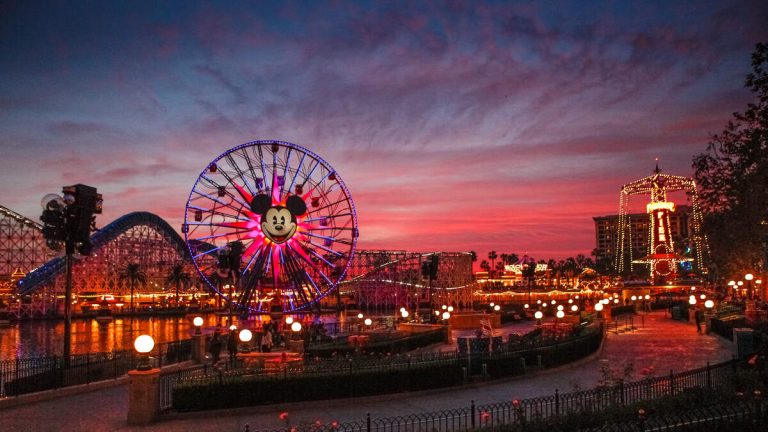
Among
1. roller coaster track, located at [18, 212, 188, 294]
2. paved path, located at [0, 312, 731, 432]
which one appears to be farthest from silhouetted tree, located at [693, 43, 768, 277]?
roller coaster track, located at [18, 212, 188, 294]

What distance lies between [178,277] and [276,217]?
63.4 metres

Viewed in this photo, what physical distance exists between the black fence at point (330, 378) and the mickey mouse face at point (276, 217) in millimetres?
31424

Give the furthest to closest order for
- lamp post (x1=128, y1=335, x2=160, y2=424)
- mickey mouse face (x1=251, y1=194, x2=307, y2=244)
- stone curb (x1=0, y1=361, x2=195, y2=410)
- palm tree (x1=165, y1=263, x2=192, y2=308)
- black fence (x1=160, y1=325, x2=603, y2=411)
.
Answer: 1. palm tree (x1=165, y1=263, x2=192, y2=308)
2. mickey mouse face (x1=251, y1=194, x2=307, y2=244)
3. stone curb (x1=0, y1=361, x2=195, y2=410)
4. black fence (x1=160, y1=325, x2=603, y2=411)
5. lamp post (x1=128, y1=335, x2=160, y2=424)

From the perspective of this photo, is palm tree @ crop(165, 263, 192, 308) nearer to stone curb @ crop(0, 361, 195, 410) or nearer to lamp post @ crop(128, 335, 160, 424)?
stone curb @ crop(0, 361, 195, 410)

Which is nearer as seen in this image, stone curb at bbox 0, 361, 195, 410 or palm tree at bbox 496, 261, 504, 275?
stone curb at bbox 0, 361, 195, 410

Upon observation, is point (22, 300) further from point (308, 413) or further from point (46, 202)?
point (308, 413)

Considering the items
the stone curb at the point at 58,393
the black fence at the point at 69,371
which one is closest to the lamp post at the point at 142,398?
the black fence at the point at 69,371

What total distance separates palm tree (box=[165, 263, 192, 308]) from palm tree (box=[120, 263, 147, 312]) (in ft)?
14.1

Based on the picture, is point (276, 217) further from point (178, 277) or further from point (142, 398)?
point (178, 277)

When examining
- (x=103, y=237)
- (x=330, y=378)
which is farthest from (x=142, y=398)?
(x=103, y=237)

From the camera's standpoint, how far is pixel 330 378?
58.6ft

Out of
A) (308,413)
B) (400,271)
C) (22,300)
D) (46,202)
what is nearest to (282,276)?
(46,202)

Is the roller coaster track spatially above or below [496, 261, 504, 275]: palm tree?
above

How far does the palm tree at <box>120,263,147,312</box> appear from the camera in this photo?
344ft
